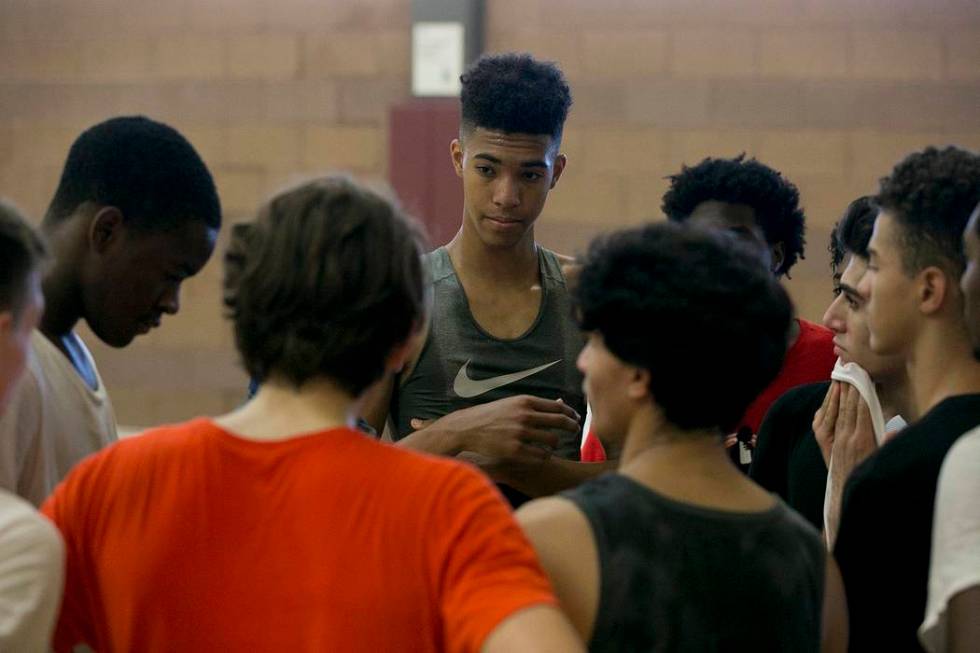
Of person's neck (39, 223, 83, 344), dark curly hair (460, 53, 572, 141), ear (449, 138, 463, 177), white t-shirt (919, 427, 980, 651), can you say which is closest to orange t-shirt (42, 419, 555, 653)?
white t-shirt (919, 427, 980, 651)

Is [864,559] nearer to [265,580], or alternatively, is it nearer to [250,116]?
[265,580]

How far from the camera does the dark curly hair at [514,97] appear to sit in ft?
9.10

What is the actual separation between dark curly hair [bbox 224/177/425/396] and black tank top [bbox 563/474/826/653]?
0.29 meters

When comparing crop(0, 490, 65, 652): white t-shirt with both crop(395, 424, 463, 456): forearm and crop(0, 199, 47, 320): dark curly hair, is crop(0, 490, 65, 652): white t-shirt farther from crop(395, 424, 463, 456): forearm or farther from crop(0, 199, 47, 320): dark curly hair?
crop(395, 424, 463, 456): forearm

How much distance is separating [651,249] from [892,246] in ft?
1.84

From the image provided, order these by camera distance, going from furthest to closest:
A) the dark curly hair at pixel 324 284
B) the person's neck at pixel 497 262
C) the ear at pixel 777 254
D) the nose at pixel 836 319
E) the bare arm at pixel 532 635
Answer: the ear at pixel 777 254 → the person's neck at pixel 497 262 → the nose at pixel 836 319 → the dark curly hair at pixel 324 284 → the bare arm at pixel 532 635

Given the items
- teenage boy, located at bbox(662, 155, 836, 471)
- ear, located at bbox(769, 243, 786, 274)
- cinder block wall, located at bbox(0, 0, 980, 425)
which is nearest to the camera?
teenage boy, located at bbox(662, 155, 836, 471)

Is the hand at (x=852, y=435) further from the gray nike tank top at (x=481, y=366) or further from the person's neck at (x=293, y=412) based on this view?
the person's neck at (x=293, y=412)

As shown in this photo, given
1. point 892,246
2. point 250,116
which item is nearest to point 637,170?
point 250,116

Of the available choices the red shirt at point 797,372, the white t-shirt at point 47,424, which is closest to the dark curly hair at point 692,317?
the white t-shirt at point 47,424

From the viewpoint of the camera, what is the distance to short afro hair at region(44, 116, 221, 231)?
1.96 m

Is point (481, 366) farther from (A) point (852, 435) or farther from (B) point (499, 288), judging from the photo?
(A) point (852, 435)

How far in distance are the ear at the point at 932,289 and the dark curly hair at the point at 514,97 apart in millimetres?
1168

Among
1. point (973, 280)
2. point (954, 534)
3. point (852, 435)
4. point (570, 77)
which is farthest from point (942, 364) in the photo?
point (570, 77)
